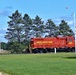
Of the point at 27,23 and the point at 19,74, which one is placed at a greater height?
the point at 27,23

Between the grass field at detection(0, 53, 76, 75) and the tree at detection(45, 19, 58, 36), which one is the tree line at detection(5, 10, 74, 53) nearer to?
the tree at detection(45, 19, 58, 36)

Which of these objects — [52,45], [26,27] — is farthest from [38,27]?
[52,45]

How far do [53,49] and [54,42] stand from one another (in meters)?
1.88

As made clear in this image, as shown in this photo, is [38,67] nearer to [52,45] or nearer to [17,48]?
[52,45]

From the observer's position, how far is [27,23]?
110 metres

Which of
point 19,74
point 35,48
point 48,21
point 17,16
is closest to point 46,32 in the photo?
point 48,21

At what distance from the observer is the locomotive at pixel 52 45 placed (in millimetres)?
87625

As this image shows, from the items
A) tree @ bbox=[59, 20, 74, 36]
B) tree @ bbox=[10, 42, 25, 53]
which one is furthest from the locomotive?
tree @ bbox=[59, 20, 74, 36]

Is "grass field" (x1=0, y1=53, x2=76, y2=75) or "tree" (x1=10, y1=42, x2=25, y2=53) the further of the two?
"tree" (x1=10, y1=42, x2=25, y2=53)

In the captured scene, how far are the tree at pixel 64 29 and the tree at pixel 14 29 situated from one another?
18.3 metres

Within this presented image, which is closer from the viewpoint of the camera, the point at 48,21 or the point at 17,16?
the point at 17,16

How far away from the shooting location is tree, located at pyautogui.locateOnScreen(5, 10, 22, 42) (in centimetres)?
10458

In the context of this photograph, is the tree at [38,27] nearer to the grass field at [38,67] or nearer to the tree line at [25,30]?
the tree line at [25,30]

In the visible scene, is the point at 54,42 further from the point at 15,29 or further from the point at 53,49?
the point at 15,29
